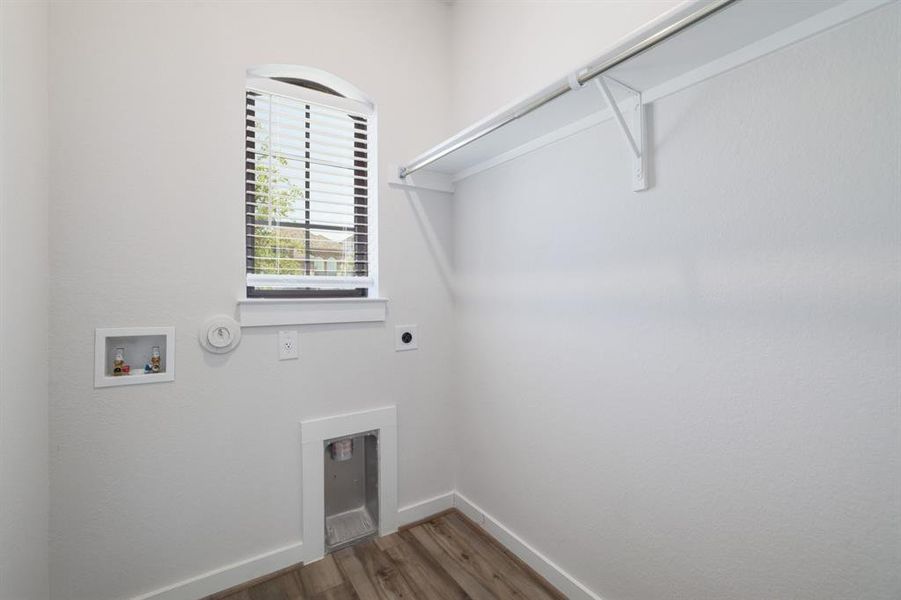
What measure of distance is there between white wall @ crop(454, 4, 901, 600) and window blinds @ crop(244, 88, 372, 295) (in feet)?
2.77

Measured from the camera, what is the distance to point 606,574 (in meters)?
1.40

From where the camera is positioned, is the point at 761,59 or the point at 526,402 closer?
the point at 761,59

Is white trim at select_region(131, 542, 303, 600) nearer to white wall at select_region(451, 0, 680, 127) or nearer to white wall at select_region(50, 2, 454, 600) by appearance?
white wall at select_region(50, 2, 454, 600)

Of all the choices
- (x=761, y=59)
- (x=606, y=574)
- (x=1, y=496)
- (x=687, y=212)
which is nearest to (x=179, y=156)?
(x=1, y=496)

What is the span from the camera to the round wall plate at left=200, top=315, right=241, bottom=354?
5.02 ft

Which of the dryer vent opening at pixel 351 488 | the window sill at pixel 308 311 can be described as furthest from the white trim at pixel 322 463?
the window sill at pixel 308 311

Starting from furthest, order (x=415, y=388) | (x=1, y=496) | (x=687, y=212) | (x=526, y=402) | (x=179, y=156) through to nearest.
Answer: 1. (x=415, y=388)
2. (x=526, y=402)
3. (x=179, y=156)
4. (x=687, y=212)
5. (x=1, y=496)

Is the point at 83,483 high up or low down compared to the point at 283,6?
down

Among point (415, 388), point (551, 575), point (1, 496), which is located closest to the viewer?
point (1, 496)

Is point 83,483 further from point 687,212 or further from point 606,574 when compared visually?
point 687,212

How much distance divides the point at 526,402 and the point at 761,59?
4.49 feet

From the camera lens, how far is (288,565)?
171 centimetres

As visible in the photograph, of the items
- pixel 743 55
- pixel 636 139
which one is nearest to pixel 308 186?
pixel 636 139

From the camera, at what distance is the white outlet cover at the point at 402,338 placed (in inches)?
78.3
